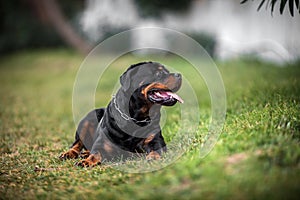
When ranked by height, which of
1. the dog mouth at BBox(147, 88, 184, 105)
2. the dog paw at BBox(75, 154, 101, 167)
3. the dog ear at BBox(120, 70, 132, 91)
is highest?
the dog ear at BBox(120, 70, 132, 91)

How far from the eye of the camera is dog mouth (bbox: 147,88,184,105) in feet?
14.0

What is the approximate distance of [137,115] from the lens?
4.39 m

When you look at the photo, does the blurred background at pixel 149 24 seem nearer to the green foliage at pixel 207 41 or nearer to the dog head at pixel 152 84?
the green foliage at pixel 207 41

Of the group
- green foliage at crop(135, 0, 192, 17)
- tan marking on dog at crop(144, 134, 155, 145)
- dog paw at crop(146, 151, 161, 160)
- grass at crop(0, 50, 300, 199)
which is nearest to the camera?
grass at crop(0, 50, 300, 199)

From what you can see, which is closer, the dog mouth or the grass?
the grass

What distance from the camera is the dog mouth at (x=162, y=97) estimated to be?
4.26m

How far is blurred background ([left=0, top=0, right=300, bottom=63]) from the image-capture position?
50.6 feet

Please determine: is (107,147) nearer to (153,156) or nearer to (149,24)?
(153,156)

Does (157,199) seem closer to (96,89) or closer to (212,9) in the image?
(96,89)

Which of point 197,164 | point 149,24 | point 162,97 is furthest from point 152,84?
point 149,24

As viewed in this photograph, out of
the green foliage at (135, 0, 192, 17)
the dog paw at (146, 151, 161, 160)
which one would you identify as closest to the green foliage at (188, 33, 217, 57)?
the green foliage at (135, 0, 192, 17)

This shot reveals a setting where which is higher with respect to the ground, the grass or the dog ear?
the dog ear

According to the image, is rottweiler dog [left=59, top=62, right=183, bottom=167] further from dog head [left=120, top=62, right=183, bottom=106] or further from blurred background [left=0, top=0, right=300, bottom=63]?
blurred background [left=0, top=0, right=300, bottom=63]

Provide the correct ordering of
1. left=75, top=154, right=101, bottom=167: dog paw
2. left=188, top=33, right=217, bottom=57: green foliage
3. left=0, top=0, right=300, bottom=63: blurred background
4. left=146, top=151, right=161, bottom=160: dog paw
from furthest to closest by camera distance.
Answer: left=188, top=33, right=217, bottom=57: green foliage, left=0, top=0, right=300, bottom=63: blurred background, left=75, top=154, right=101, bottom=167: dog paw, left=146, top=151, right=161, bottom=160: dog paw
